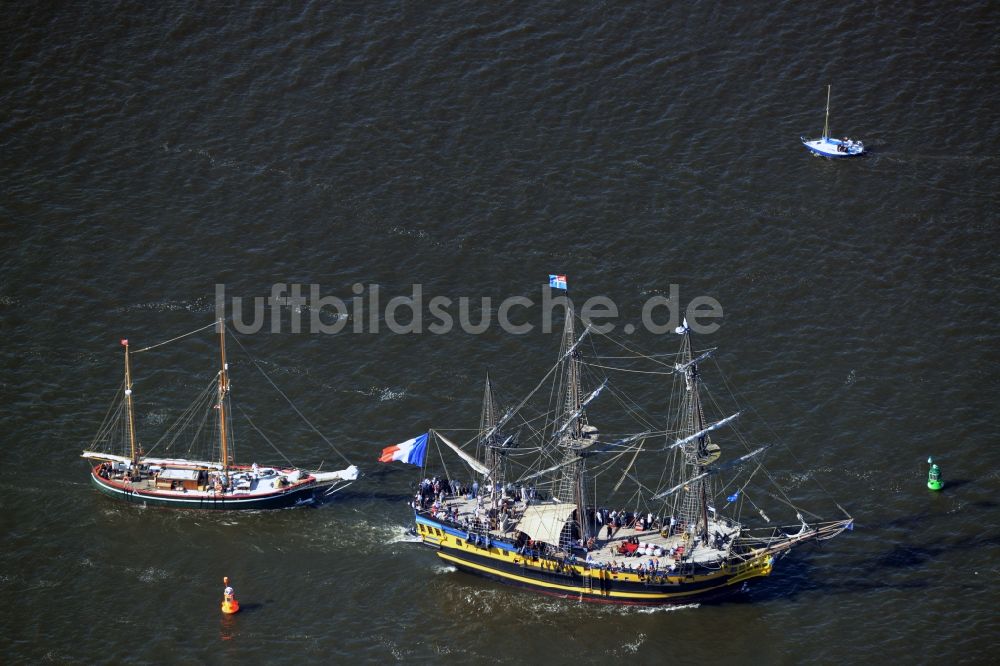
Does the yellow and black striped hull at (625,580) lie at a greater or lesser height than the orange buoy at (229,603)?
greater

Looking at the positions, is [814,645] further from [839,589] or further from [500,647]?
[500,647]

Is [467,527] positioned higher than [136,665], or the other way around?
[467,527]

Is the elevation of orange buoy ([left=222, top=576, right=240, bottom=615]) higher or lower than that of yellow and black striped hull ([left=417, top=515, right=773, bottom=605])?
lower

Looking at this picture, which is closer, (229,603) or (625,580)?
(229,603)

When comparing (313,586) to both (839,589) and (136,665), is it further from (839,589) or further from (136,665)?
(839,589)

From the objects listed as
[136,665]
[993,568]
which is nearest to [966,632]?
[993,568]

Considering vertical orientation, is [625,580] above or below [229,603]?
above

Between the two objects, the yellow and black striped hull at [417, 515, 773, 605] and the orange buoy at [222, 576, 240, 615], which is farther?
the yellow and black striped hull at [417, 515, 773, 605]

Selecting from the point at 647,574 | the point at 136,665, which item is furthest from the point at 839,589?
the point at 136,665

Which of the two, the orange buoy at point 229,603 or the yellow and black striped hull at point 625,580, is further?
the yellow and black striped hull at point 625,580
